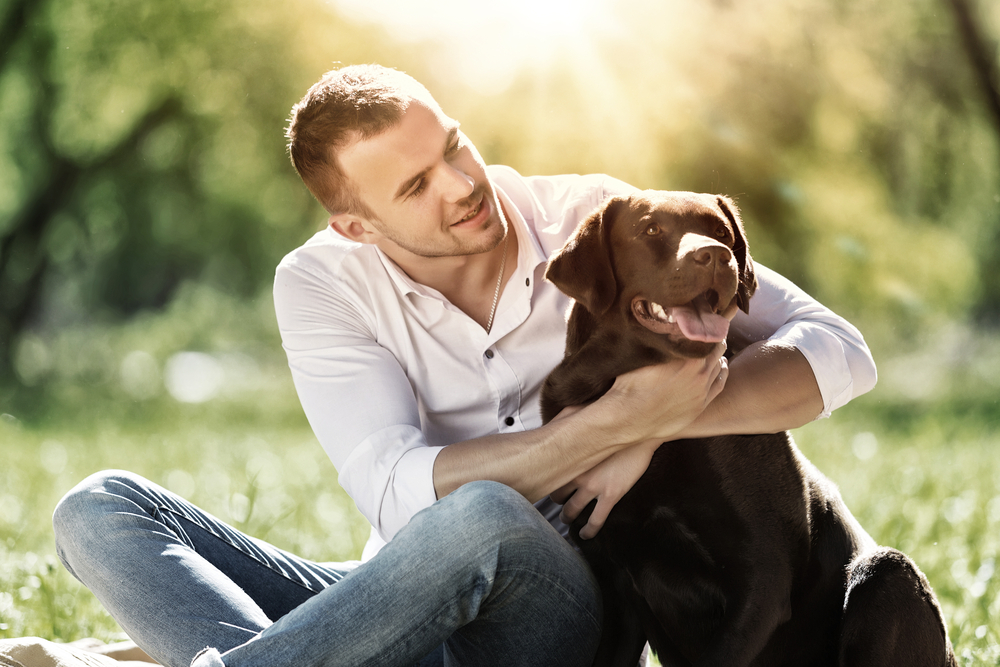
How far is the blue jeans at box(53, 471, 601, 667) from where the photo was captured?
1799 mm

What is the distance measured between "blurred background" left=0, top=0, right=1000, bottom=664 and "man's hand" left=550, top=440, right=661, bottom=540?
4.10 meters

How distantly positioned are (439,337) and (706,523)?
92 centimetres

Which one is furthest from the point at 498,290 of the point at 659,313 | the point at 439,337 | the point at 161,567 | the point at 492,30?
the point at 492,30

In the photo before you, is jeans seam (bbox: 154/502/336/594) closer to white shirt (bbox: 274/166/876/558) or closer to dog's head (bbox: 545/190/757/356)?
white shirt (bbox: 274/166/876/558)

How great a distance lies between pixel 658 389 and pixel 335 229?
3.56ft

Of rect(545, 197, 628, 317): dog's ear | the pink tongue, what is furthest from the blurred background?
the pink tongue

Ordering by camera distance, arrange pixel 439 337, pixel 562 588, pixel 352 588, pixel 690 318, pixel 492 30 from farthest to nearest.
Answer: pixel 492 30, pixel 439 337, pixel 690 318, pixel 562 588, pixel 352 588

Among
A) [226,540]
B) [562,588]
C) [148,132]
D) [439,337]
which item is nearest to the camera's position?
[562,588]

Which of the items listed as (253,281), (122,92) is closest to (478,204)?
(122,92)

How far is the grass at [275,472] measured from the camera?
3.25 metres

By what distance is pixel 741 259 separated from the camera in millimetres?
2246

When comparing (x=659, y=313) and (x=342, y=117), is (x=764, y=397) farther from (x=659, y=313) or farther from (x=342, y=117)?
(x=342, y=117)

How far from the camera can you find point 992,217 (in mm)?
11875

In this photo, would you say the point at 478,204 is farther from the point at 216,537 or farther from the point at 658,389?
the point at 216,537
